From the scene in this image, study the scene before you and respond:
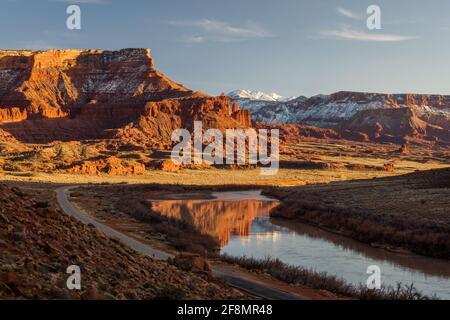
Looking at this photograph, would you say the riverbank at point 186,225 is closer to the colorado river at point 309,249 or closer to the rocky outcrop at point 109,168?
the colorado river at point 309,249

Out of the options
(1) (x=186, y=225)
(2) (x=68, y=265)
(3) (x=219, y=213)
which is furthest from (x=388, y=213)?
(2) (x=68, y=265)

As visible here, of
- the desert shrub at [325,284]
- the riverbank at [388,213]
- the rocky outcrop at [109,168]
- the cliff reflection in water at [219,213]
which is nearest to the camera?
the desert shrub at [325,284]

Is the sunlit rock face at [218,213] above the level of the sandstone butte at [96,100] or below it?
below

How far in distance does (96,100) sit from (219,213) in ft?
429

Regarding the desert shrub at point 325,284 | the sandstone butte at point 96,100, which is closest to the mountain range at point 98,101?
the sandstone butte at point 96,100

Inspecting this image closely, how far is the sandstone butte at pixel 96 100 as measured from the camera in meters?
143

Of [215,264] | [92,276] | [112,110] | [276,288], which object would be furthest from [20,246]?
[112,110]

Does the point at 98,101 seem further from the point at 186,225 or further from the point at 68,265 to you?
the point at 68,265

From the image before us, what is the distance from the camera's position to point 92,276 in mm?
11883

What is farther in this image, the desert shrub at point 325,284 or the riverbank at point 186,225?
the riverbank at point 186,225

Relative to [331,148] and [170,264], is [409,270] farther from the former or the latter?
[331,148]

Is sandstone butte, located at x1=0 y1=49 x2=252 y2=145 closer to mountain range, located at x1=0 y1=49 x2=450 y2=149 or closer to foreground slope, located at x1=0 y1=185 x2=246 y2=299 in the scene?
mountain range, located at x1=0 y1=49 x2=450 y2=149

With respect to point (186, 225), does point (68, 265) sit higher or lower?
higher

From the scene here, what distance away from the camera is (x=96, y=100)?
168250 millimetres
